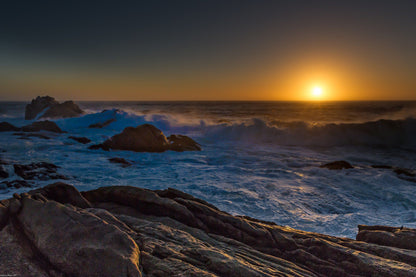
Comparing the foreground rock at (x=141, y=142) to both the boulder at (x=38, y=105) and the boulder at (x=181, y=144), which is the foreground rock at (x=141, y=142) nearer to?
the boulder at (x=181, y=144)

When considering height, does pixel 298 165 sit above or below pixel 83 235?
below

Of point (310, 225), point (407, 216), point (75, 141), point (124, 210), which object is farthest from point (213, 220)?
point (75, 141)

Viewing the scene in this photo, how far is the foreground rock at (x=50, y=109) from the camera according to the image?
3419 centimetres

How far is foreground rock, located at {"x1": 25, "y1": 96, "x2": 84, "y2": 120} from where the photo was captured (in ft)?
112

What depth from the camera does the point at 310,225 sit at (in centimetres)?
625

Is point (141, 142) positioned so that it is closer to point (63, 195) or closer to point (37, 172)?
point (37, 172)

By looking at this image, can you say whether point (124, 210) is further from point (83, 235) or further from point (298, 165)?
point (298, 165)

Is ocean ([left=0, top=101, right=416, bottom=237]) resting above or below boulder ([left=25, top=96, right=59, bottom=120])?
below

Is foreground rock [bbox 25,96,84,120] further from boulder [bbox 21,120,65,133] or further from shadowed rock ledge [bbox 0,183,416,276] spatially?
shadowed rock ledge [bbox 0,183,416,276]

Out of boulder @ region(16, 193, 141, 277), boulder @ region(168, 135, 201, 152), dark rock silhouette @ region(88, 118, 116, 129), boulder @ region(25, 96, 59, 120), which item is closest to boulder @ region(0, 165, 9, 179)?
boulder @ region(16, 193, 141, 277)

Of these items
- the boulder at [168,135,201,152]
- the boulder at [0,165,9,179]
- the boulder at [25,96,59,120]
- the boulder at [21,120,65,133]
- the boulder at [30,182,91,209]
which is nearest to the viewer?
the boulder at [30,182,91,209]

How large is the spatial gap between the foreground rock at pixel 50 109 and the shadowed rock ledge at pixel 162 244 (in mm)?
36205

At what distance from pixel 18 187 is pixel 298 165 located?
13505mm

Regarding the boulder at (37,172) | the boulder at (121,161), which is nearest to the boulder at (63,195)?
the boulder at (37,172)
